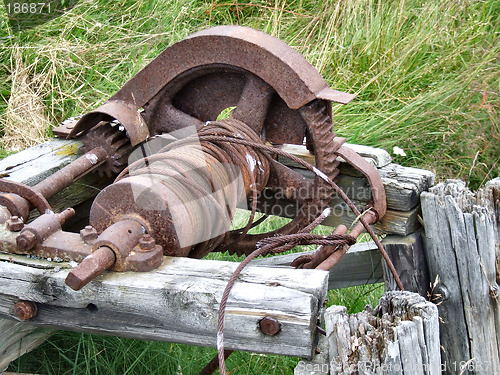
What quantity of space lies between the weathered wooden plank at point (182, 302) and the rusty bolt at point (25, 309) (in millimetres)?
22

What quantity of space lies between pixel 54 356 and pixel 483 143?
9.98 ft

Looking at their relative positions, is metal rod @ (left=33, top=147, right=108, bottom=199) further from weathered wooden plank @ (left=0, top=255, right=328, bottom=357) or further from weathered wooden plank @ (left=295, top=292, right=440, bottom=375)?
weathered wooden plank @ (left=295, top=292, right=440, bottom=375)

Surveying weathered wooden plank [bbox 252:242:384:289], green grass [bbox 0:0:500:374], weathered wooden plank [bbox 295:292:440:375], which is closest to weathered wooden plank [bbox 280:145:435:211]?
weathered wooden plank [bbox 252:242:384:289]

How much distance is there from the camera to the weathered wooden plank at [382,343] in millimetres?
1793

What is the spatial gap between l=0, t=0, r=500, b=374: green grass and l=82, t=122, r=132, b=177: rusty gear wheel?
1.44 meters

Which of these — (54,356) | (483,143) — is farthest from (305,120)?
(483,143)

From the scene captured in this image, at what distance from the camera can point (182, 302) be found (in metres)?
1.91

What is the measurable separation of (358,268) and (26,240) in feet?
5.84

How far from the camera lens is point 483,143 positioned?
425 centimetres

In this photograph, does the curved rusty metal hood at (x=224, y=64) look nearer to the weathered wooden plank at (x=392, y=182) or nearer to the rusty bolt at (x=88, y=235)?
the weathered wooden plank at (x=392, y=182)

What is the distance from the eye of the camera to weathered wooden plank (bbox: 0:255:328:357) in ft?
5.99

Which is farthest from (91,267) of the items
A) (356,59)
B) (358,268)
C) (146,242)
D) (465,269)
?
(356,59)

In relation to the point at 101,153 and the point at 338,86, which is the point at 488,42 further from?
the point at 101,153

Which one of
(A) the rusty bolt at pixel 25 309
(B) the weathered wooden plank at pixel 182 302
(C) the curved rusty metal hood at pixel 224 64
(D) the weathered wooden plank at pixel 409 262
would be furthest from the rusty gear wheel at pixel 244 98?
(A) the rusty bolt at pixel 25 309
